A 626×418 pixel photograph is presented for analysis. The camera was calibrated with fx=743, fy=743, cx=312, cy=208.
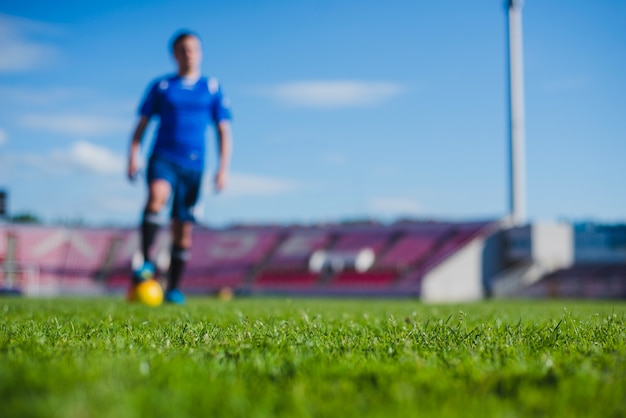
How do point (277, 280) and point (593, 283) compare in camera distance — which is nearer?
point (593, 283)

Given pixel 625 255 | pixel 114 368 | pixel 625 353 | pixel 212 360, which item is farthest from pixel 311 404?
pixel 625 255

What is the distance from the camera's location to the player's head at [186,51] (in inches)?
377

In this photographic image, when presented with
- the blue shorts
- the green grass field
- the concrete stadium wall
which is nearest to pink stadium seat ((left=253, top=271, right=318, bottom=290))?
the concrete stadium wall

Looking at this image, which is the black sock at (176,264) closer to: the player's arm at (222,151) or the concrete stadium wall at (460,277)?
the player's arm at (222,151)

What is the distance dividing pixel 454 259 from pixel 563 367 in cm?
3455

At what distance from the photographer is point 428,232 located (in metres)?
39.9

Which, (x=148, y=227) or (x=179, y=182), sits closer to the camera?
(x=148, y=227)

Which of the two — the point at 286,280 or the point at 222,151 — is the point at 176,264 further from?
the point at 286,280

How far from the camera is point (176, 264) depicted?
33.4 ft

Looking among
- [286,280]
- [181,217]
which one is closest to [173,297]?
[181,217]

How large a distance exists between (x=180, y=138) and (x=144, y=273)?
177 cm

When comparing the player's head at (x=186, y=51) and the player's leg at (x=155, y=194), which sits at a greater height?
the player's head at (x=186, y=51)

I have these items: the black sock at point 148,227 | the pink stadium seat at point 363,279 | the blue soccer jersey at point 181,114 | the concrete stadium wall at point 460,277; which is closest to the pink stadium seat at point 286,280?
the pink stadium seat at point 363,279

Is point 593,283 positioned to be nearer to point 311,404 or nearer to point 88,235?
point 88,235
